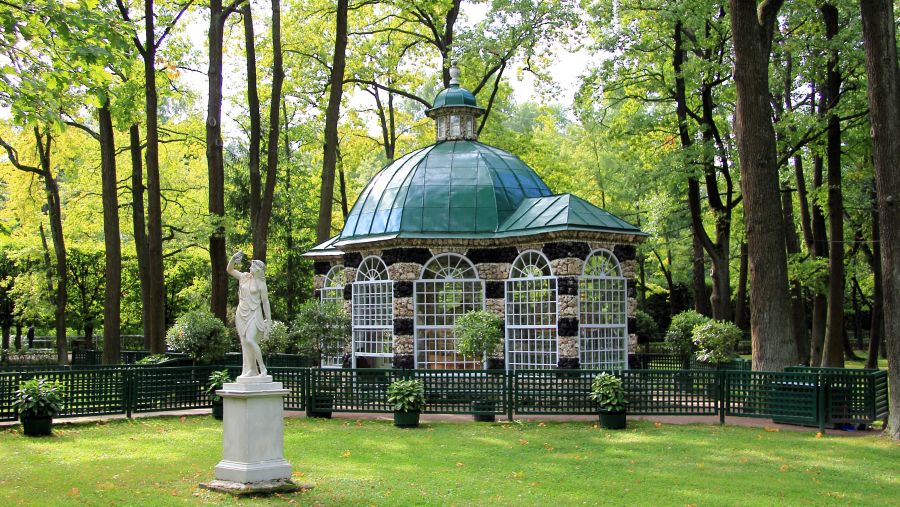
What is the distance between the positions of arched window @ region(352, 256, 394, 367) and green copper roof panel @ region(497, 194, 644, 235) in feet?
11.2

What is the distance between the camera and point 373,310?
22.4m

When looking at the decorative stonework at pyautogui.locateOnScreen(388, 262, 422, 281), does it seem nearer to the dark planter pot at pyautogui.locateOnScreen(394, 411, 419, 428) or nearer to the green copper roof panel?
the green copper roof panel

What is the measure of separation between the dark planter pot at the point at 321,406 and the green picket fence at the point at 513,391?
0.9 inches

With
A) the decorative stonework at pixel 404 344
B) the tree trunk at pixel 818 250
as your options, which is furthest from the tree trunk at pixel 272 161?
the tree trunk at pixel 818 250

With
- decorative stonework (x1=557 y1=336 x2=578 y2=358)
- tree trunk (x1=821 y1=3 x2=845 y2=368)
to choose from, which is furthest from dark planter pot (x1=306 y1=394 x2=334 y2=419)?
tree trunk (x1=821 y1=3 x2=845 y2=368)

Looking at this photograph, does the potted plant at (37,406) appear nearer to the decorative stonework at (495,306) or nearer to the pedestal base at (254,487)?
the pedestal base at (254,487)

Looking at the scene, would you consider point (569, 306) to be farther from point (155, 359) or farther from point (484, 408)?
point (155, 359)

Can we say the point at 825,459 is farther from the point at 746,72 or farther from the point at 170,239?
the point at 170,239

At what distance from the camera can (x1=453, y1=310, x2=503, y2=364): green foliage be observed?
65.2ft

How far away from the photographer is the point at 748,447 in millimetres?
14016

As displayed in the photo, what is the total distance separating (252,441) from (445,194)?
12.8 metres

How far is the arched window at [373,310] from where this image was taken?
72.1 feet

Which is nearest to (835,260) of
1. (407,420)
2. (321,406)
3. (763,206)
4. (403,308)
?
(763,206)

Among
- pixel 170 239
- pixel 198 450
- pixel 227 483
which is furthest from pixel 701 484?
Result: pixel 170 239
